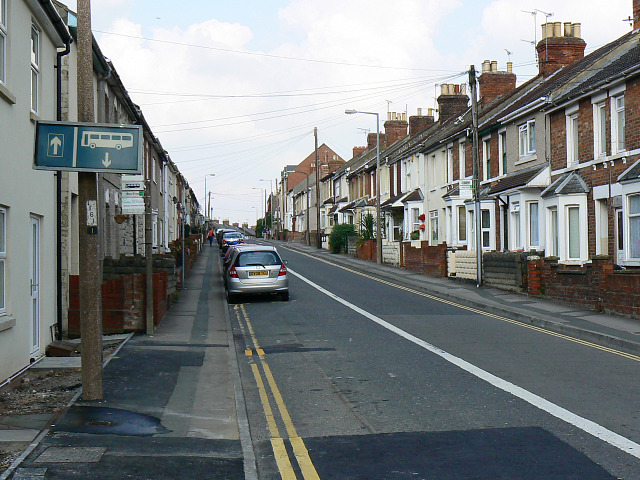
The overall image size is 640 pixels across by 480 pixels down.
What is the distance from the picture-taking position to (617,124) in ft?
66.4

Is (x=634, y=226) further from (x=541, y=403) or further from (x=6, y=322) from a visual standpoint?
(x=6, y=322)

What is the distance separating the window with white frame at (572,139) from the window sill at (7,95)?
705 inches

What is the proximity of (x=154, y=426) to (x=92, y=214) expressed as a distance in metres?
2.47

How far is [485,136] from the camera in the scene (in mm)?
30203

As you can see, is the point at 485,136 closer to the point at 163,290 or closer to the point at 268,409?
the point at 163,290

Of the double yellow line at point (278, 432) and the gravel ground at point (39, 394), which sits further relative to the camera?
the gravel ground at point (39, 394)

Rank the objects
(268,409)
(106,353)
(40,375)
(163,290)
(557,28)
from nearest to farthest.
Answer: (268,409), (40,375), (106,353), (163,290), (557,28)

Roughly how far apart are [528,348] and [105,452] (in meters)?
8.46

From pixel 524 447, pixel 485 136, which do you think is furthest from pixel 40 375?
pixel 485 136

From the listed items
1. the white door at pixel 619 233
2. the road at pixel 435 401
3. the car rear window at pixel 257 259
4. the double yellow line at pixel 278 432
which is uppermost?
the white door at pixel 619 233

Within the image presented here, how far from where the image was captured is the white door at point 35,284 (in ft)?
36.7

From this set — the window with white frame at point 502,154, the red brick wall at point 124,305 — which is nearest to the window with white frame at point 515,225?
the window with white frame at point 502,154

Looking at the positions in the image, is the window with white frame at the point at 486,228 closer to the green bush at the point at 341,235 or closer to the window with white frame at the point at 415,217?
the window with white frame at the point at 415,217

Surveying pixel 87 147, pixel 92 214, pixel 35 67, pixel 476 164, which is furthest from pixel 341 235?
pixel 87 147
